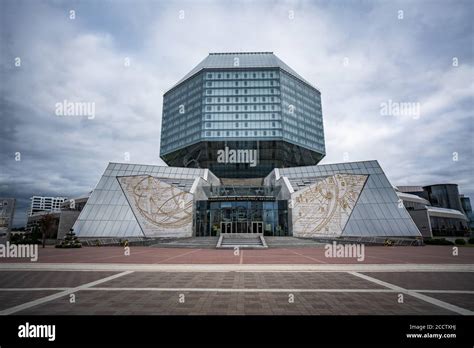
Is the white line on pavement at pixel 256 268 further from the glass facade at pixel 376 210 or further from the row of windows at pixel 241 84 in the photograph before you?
the row of windows at pixel 241 84

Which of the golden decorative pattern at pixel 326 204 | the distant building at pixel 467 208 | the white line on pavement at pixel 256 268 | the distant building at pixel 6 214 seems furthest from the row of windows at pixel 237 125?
the distant building at pixel 467 208

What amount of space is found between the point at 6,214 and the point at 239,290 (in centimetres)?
3123

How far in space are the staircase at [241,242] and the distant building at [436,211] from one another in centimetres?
3907

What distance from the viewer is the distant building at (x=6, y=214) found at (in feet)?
86.4

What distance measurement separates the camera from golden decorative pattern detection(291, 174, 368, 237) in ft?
124

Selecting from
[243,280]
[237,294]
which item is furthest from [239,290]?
[243,280]

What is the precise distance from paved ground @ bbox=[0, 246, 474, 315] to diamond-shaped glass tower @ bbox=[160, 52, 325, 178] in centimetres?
6721

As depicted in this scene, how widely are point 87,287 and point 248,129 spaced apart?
73435 mm

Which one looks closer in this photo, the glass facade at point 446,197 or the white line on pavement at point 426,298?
the white line on pavement at point 426,298

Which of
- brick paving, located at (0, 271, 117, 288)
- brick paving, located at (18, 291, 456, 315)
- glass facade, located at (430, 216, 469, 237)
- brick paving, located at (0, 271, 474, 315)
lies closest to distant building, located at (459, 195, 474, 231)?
glass facade, located at (430, 216, 469, 237)

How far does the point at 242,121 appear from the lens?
80062mm
